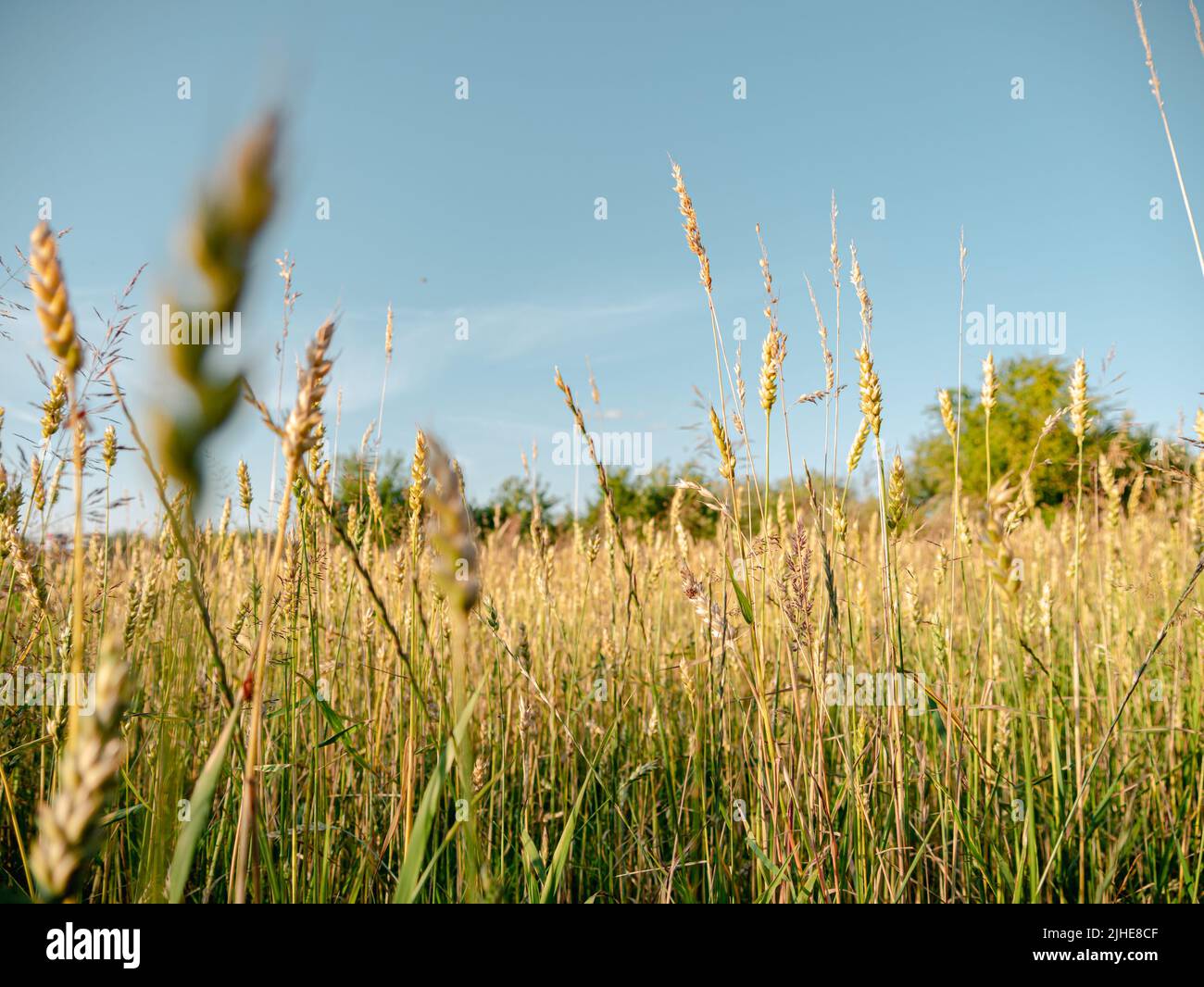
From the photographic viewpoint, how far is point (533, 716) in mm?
1962

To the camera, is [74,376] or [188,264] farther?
[74,376]

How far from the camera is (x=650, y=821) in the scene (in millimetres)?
2123

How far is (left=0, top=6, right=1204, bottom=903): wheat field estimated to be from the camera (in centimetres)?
53

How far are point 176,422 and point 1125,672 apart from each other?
2956 millimetres

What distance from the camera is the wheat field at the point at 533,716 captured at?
535 mm
